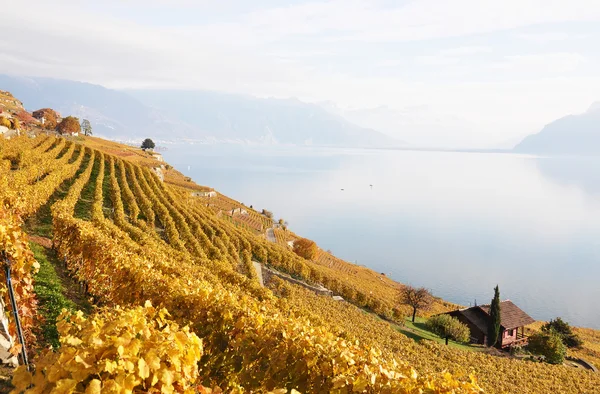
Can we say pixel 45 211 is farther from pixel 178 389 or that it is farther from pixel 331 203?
pixel 331 203

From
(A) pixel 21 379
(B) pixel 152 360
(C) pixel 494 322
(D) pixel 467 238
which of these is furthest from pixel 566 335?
(D) pixel 467 238

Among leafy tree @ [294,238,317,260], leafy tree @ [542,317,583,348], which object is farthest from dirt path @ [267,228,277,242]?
leafy tree @ [542,317,583,348]

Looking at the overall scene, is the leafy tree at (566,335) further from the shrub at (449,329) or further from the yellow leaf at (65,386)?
the yellow leaf at (65,386)

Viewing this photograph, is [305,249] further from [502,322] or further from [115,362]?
[115,362]

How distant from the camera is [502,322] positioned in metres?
36.4

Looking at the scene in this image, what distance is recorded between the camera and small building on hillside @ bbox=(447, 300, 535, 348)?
3656cm

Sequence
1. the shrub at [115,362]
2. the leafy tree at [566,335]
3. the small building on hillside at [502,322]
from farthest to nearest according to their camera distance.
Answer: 1. the leafy tree at [566,335]
2. the small building on hillside at [502,322]
3. the shrub at [115,362]

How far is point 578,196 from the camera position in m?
194

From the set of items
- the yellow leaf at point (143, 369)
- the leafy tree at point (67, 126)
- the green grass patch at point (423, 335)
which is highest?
the leafy tree at point (67, 126)

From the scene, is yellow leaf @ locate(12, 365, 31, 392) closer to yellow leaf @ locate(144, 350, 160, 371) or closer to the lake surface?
yellow leaf @ locate(144, 350, 160, 371)

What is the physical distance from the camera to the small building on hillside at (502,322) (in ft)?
120

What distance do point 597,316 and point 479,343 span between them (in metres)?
43.1

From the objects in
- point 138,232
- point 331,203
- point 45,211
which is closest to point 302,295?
point 138,232

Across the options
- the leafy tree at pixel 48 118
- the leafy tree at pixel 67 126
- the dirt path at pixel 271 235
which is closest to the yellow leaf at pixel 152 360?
the dirt path at pixel 271 235
